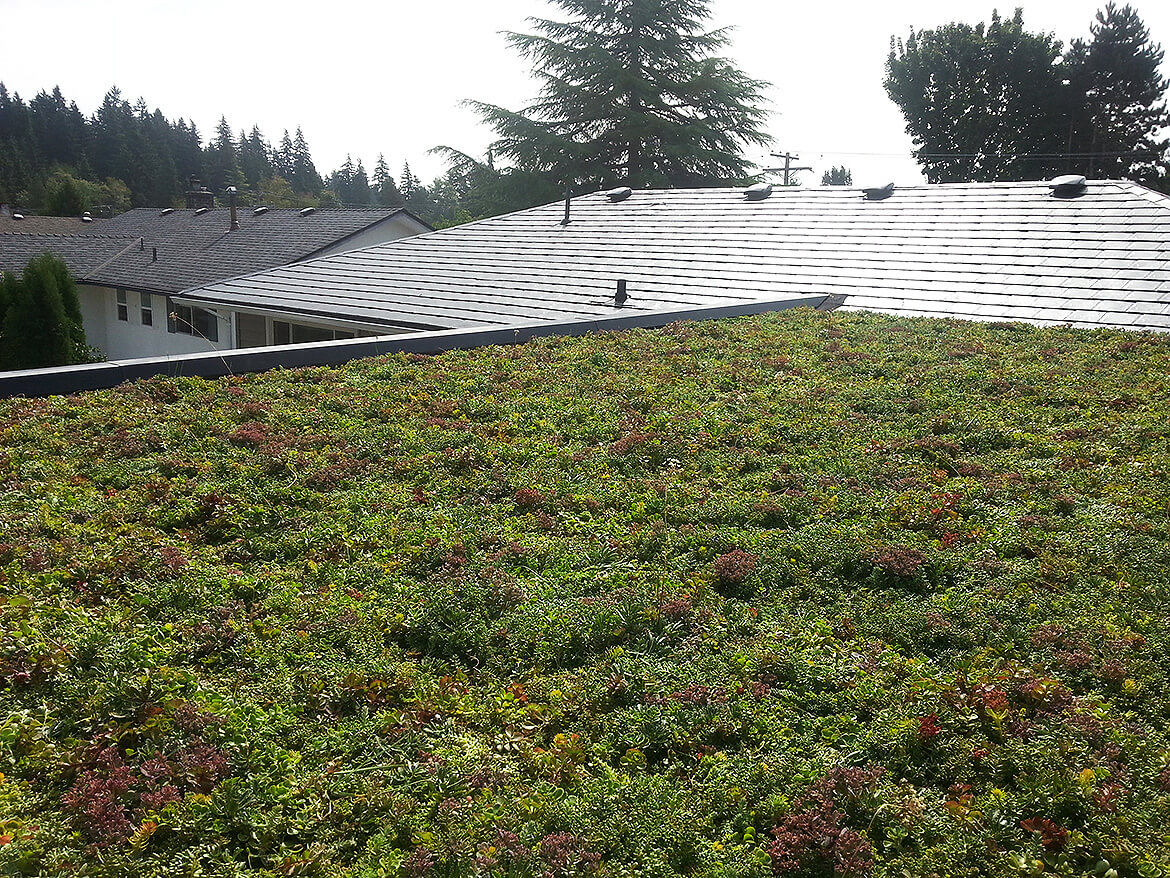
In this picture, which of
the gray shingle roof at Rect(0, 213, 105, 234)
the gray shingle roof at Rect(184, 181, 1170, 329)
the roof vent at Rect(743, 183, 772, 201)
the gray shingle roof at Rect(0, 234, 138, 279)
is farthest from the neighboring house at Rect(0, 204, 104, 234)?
the roof vent at Rect(743, 183, 772, 201)

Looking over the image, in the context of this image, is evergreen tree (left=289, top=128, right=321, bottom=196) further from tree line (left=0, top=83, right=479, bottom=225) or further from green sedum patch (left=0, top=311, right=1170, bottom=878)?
green sedum patch (left=0, top=311, right=1170, bottom=878)

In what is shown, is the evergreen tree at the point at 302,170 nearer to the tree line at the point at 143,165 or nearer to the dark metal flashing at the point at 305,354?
the tree line at the point at 143,165

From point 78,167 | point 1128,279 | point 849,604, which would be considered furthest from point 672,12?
point 78,167

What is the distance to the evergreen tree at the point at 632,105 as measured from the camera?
28.9 m

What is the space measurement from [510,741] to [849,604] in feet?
5.28

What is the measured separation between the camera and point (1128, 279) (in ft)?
31.5

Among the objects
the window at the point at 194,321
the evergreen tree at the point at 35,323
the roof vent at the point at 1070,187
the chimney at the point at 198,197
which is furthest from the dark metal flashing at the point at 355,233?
the roof vent at the point at 1070,187

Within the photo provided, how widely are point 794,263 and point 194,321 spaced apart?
1550 cm

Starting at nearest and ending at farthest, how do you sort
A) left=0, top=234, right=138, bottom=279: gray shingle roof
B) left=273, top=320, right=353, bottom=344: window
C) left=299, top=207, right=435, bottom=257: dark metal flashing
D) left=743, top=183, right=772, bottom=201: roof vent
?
left=273, top=320, right=353, bottom=344: window < left=743, top=183, right=772, bottom=201: roof vent < left=299, top=207, right=435, bottom=257: dark metal flashing < left=0, top=234, right=138, bottom=279: gray shingle roof

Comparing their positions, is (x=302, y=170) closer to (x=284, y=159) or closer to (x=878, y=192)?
(x=284, y=159)

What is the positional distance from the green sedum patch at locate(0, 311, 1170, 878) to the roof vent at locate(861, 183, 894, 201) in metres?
9.18

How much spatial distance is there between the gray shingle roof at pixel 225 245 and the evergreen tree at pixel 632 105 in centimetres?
631

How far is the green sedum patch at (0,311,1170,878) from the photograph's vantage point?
2.36 meters

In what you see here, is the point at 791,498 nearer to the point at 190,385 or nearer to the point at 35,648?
the point at 35,648
